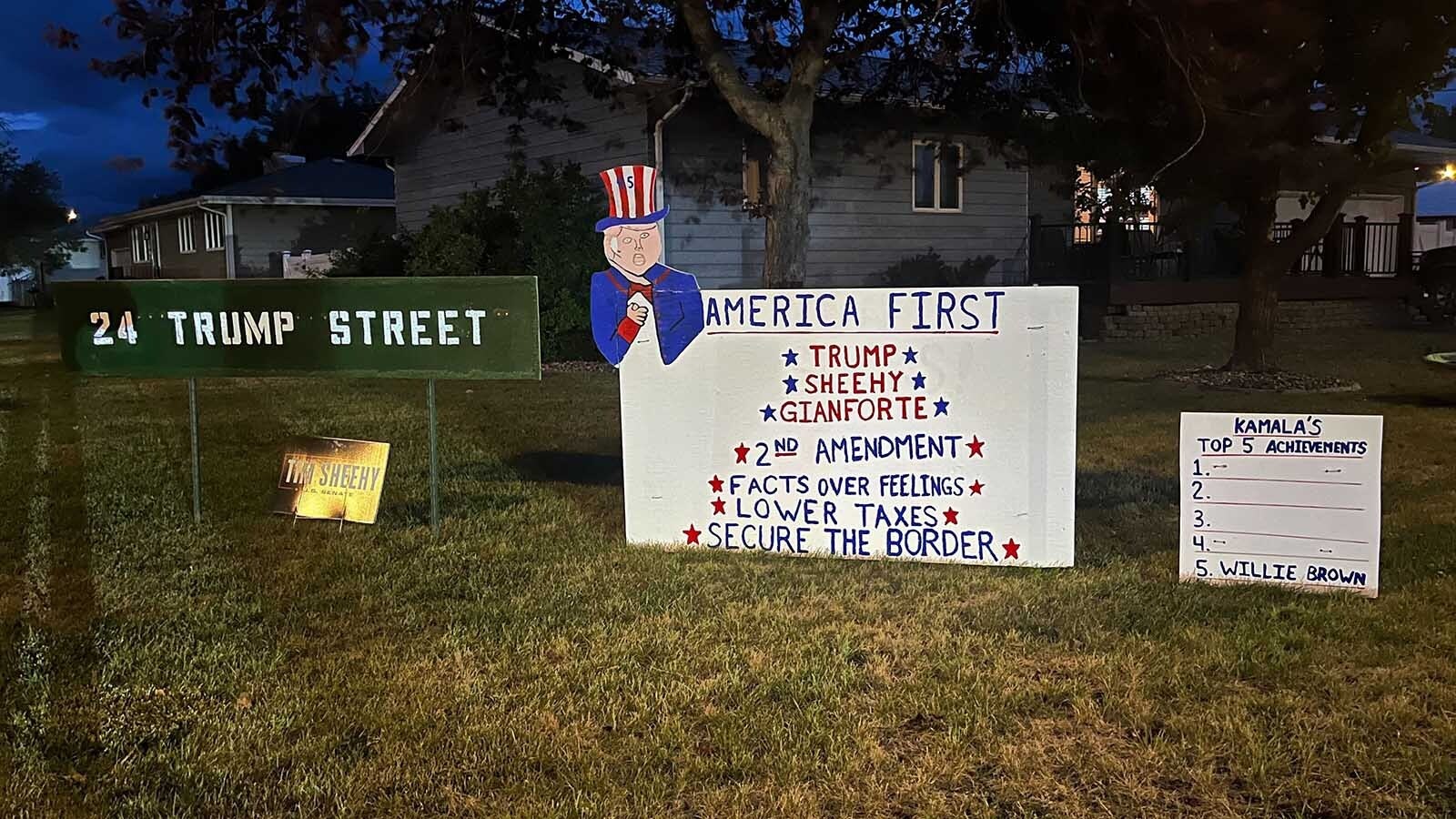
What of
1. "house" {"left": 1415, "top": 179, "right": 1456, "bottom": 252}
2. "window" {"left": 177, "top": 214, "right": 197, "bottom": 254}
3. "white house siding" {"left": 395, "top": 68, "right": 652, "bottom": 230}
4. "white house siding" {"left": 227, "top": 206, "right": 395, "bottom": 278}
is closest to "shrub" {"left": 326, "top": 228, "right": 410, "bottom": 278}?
"white house siding" {"left": 395, "top": 68, "right": 652, "bottom": 230}

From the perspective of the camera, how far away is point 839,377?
209 inches

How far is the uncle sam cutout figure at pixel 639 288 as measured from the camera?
17.8 ft

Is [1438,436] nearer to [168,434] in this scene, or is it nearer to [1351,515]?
[1351,515]

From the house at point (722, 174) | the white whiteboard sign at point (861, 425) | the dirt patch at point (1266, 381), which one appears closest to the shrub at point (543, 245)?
the house at point (722, 174)

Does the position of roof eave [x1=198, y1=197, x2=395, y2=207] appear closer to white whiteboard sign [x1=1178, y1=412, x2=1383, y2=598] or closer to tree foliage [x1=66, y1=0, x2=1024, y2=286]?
tree foliage [x1=66, y1=0, x2=1024, y2=286]

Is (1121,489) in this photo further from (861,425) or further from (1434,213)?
(1434,213)

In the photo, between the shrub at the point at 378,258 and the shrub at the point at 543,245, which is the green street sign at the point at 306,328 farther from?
the shrub at the point at 378,258

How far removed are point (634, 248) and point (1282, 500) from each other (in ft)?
9.75

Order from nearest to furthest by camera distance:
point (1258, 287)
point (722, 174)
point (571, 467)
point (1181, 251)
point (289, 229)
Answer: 1. point (571, 467)
2. point (1258, 287)
3. point (722, 174)
4. point (1181, 251)
5. point (289, 229)

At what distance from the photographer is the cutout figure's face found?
17.8 ft

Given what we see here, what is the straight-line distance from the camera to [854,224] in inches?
671

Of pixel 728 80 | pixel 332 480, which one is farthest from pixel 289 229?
pixel 332 480

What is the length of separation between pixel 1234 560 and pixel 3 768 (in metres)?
4.34

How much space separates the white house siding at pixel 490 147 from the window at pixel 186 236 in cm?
1144
